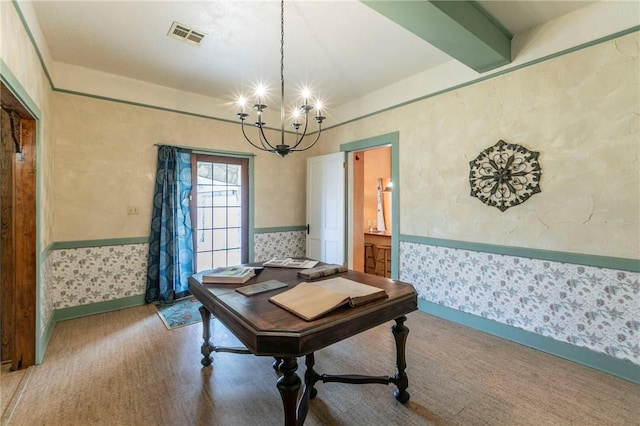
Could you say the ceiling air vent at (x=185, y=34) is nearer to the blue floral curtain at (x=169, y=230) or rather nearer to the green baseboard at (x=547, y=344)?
the blue floral curtain at (x=169, y=230)

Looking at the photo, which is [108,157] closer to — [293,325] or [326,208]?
[326,208]

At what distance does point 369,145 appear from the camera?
13.0ft

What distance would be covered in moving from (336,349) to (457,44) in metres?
2.79

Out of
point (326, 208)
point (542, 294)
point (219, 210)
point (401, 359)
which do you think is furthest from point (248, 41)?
point (542, 294)

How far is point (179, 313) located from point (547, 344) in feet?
12.1

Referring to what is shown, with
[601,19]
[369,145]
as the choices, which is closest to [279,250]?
[369,145]

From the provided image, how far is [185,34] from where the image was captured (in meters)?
2.56

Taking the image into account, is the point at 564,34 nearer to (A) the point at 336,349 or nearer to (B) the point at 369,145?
(B) the point at 369,145

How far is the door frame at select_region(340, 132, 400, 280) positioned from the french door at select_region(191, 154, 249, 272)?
5.15 feet

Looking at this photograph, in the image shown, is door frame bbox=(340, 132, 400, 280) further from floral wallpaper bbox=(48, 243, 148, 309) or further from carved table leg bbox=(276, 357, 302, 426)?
floral wallpaper bbox=(48, 243, 148, 309)

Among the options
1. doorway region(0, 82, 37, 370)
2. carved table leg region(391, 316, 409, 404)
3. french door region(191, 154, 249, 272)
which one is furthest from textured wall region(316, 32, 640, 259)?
doorway region(0, 82, 37, 370)

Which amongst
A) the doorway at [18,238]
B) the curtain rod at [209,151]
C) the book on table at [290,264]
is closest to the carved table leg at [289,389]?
the book on table at [290,264]

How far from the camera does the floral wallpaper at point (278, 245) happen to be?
453 centimetres

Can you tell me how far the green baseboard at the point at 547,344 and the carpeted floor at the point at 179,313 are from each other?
8.94ft
